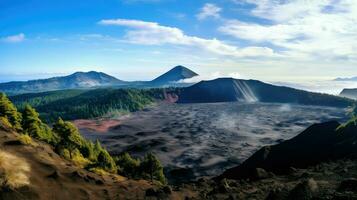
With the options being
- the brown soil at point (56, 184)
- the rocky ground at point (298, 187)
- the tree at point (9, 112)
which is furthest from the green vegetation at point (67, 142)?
the rocky ground at point (298, 187)

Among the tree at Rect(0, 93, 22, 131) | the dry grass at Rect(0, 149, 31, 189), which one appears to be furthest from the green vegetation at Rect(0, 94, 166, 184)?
the dry grass at Rect(0, 149, 31, 189)

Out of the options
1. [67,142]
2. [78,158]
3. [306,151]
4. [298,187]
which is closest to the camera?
[298,187]

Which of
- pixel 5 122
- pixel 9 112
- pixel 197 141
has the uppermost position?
pixel 9 112

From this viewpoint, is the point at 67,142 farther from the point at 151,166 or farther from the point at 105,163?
the point at 151,166

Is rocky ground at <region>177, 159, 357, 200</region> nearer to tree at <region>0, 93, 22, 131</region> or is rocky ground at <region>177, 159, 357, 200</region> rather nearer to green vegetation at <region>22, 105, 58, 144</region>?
green vegetation at <region>22, 105, 58, 144</region>

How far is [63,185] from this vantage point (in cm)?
4322

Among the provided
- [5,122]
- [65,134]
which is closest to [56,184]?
[65,134]

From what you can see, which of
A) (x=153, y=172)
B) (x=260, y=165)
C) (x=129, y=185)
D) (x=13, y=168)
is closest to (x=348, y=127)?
(x=260, y=165)

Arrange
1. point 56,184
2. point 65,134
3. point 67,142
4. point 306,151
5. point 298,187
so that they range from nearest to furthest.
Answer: point 298,187
point 56,184
point 306,151
point 65,134
point 67,142

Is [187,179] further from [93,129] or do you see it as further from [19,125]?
[93,129]

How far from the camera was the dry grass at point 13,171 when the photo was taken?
37597mm

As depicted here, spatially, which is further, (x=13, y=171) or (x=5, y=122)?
(x=5, y=122)

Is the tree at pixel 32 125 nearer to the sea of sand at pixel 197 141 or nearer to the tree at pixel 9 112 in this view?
the tree at pixel 9 112

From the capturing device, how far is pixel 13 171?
40.5m
